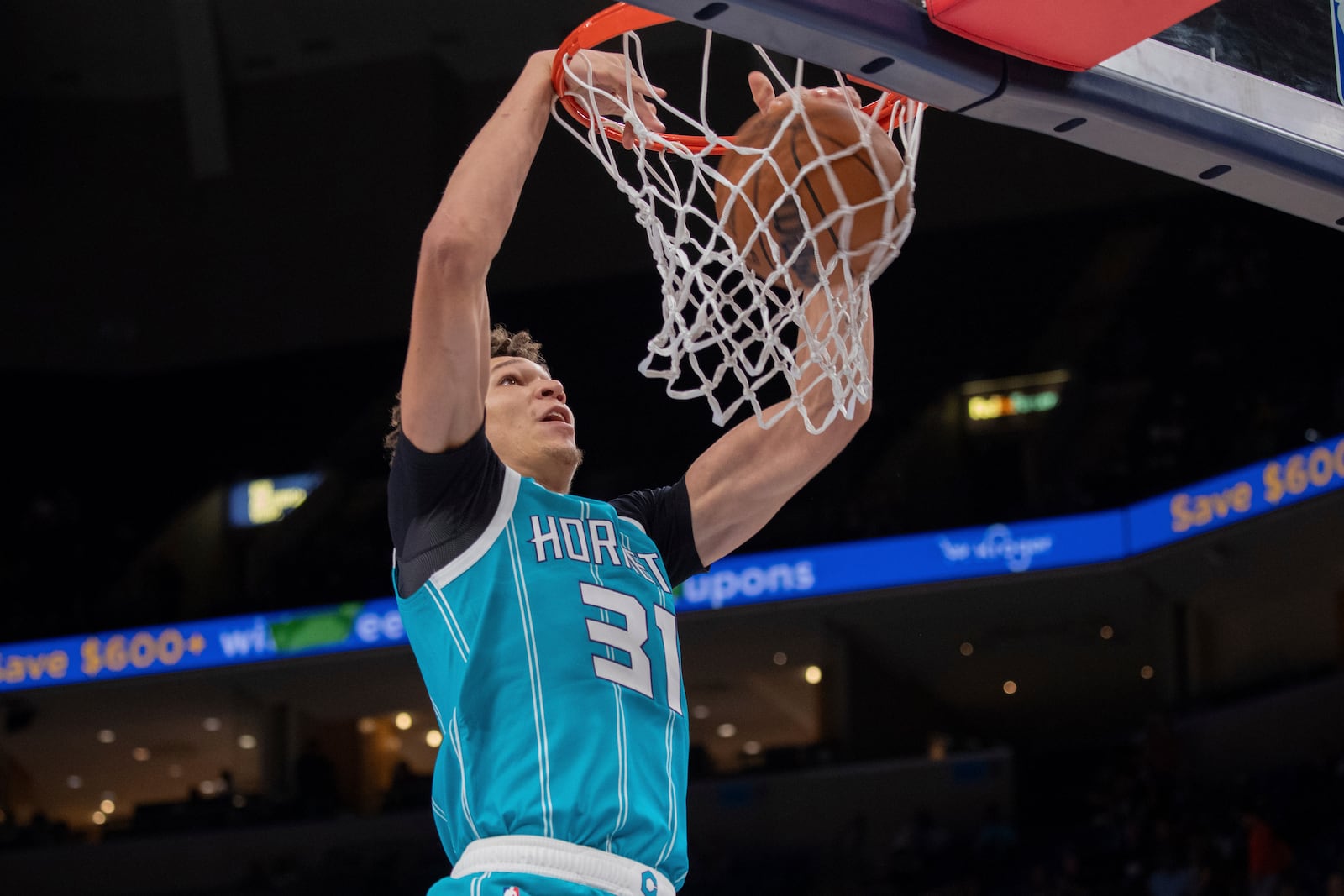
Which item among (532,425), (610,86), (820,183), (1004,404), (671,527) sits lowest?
(671,527)

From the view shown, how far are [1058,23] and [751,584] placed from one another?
438 inches

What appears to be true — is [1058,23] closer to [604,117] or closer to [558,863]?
[604,117]

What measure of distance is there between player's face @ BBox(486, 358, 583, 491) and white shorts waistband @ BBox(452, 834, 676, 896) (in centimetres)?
66

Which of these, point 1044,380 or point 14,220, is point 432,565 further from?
point 14,220

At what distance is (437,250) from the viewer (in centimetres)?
218

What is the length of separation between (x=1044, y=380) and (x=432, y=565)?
1368 cm

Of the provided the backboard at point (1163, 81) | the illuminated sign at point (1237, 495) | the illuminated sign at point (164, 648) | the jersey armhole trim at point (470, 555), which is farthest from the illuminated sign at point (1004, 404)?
the jersey armhole trim at point (470, 555)

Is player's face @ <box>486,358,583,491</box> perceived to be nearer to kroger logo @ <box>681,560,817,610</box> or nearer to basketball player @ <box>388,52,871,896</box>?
basketball player @ <box>388,52,871,896</box>

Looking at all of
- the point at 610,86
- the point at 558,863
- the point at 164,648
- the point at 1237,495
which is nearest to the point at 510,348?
the point at 610,86

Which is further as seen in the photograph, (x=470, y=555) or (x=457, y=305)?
(x=470, y=555)

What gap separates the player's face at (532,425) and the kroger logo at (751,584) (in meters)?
10.4

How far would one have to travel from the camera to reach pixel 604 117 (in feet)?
8.70

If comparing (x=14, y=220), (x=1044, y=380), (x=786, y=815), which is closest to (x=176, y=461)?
(x=14, y=220)

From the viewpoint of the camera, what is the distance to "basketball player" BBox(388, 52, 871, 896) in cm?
218
